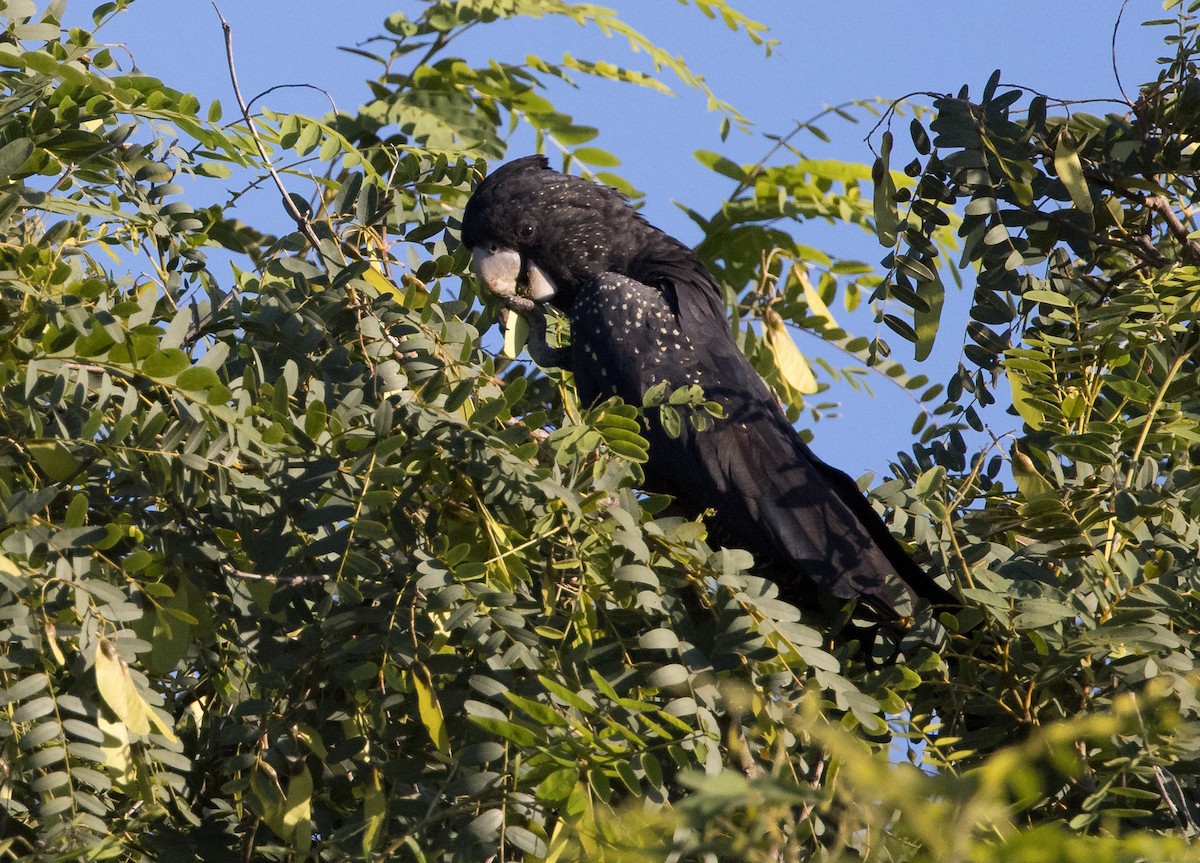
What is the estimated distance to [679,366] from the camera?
11.9ft

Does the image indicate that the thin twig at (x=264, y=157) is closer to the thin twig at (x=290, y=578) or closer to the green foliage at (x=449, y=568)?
the green foliage at (x=449, y=568)

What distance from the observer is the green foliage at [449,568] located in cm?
183

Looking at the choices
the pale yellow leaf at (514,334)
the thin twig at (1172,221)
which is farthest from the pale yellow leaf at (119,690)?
the thin twig at (1172,221)

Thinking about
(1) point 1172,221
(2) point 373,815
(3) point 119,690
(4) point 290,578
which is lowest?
(2) point 373,815

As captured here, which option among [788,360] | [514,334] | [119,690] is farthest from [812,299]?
[119,690]

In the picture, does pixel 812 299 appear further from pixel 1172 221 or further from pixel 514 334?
pixel 1172 221

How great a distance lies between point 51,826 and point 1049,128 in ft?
7.81

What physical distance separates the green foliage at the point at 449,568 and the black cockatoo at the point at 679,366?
34 cm

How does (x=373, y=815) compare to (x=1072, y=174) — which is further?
(x=1072, y=174)

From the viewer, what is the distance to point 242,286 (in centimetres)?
275

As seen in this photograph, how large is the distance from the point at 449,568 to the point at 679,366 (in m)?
1.80

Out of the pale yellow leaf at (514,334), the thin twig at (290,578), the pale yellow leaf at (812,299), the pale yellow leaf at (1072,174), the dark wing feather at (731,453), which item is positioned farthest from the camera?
the pale yellow leaf at (812,299)

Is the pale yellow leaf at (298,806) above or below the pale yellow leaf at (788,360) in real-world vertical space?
below

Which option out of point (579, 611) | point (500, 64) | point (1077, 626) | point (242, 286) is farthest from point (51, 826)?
point (500, 64)
